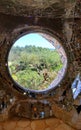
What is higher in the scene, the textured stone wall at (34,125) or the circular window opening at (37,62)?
the circular window opening at (37,62)

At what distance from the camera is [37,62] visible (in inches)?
66.2

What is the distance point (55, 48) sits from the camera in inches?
67.0

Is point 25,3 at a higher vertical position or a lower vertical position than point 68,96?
higher

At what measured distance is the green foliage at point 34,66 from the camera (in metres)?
1.65

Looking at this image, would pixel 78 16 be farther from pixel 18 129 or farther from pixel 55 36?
pixel 18 129

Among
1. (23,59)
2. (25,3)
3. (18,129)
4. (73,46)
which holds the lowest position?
(18,129)

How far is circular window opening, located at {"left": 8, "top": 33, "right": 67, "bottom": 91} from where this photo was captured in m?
1.65

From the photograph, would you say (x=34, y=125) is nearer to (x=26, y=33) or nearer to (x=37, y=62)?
(x=37, y=62)

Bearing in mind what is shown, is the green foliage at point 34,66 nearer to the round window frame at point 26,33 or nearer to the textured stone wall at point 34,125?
the round window frame at point 26,33

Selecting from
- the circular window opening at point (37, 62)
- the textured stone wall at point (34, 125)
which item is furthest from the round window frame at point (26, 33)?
the textured stone wall at point (34, 125)

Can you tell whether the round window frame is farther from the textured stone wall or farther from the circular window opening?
the textured stone wall

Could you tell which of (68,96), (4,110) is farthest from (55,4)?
(4,110)

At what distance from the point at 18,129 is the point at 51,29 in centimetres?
85

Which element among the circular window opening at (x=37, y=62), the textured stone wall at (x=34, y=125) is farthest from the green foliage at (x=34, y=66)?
the textured stone wall at (x=34, y=125)
